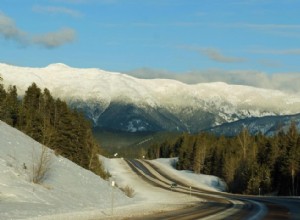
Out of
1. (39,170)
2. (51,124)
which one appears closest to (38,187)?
(39,170)

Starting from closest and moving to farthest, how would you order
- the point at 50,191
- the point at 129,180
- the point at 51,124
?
1. the point at 50,191
2. the point at 51,124
3. the point at 129,180

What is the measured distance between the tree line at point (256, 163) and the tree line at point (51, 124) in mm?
31449

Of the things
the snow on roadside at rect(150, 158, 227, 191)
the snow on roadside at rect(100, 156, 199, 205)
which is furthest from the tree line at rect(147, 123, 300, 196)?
the snow on roadside at rect(100, 156, 199, 205)

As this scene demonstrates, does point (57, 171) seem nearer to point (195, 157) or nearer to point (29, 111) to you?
point (29, 111)

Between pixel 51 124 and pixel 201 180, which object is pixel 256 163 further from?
pixel 51 124

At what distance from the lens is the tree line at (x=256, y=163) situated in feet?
305

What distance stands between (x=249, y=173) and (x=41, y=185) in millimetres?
67442

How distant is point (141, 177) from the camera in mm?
124375

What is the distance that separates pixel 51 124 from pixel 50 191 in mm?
35390

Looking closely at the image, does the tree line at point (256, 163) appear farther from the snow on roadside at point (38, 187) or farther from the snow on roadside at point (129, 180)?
the snow on roadside at point (38, 187)

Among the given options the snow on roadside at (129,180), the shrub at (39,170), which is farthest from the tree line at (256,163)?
the shrub at (39,170)

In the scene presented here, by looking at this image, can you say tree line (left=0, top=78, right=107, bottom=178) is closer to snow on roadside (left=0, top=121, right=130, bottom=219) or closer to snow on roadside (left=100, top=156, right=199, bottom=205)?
snow on roadside (left=0, top=121, right=130, bottom=219)

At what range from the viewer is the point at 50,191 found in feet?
140

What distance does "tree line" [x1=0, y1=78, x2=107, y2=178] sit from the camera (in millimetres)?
67938
